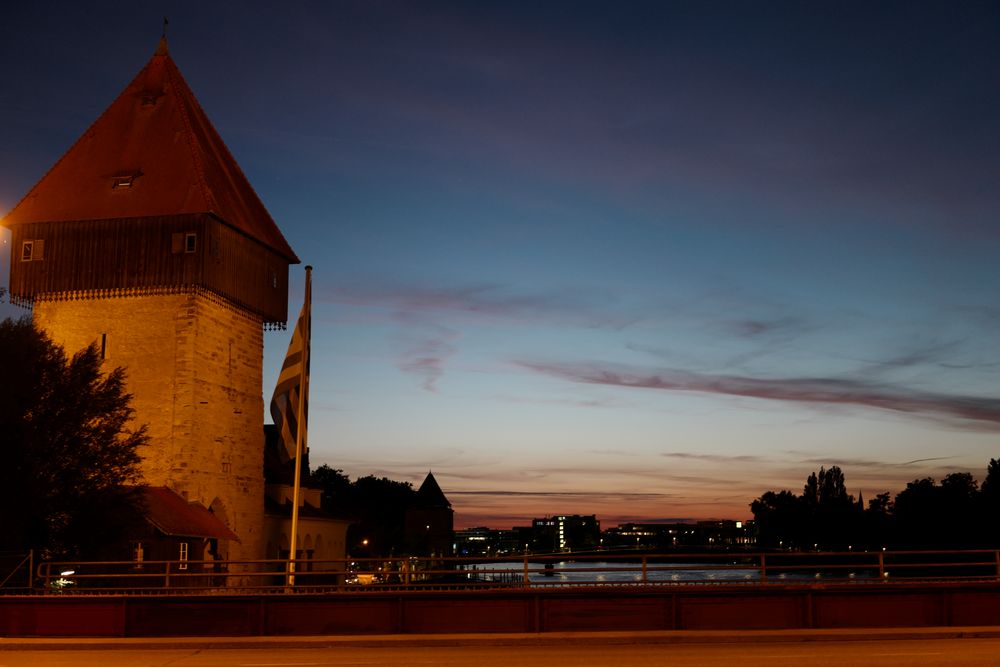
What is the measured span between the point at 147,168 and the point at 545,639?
113 ft

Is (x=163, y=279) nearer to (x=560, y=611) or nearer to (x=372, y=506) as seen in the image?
(x=560, y=611)

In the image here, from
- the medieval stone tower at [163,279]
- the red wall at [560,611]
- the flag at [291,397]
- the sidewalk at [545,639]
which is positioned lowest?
the sidewalk at [545,639]

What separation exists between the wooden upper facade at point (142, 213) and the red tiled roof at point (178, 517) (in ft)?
29.7

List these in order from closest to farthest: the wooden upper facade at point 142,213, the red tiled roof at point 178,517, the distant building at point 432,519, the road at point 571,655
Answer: the road at point 571,655
the red tiled roof at point 178,517
the wooden upper facade at point 142,213
the distant building at point 432,519

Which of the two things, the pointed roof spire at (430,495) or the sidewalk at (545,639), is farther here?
the pointed roof spire at (430,495)

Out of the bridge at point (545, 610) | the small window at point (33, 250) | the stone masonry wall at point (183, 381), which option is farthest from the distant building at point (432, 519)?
the bridge at point (545, 610)

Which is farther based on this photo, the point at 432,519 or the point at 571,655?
the point at 432,519

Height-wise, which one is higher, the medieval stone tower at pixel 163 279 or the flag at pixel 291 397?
the medieval stone tower at pixel 163 279

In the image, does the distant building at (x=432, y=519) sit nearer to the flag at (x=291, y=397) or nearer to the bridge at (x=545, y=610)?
the flag at (x=291, y=397)

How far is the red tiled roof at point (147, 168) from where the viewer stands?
159 feet

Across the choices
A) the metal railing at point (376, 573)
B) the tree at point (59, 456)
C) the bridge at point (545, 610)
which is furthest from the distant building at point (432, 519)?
the bridge at point (545, 610)

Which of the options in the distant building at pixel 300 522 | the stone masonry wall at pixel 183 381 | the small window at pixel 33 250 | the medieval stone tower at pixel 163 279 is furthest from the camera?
the distant building at pixel 300 522

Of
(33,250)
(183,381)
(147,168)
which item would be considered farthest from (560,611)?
(33,250)

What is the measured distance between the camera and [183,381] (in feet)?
→ 152
